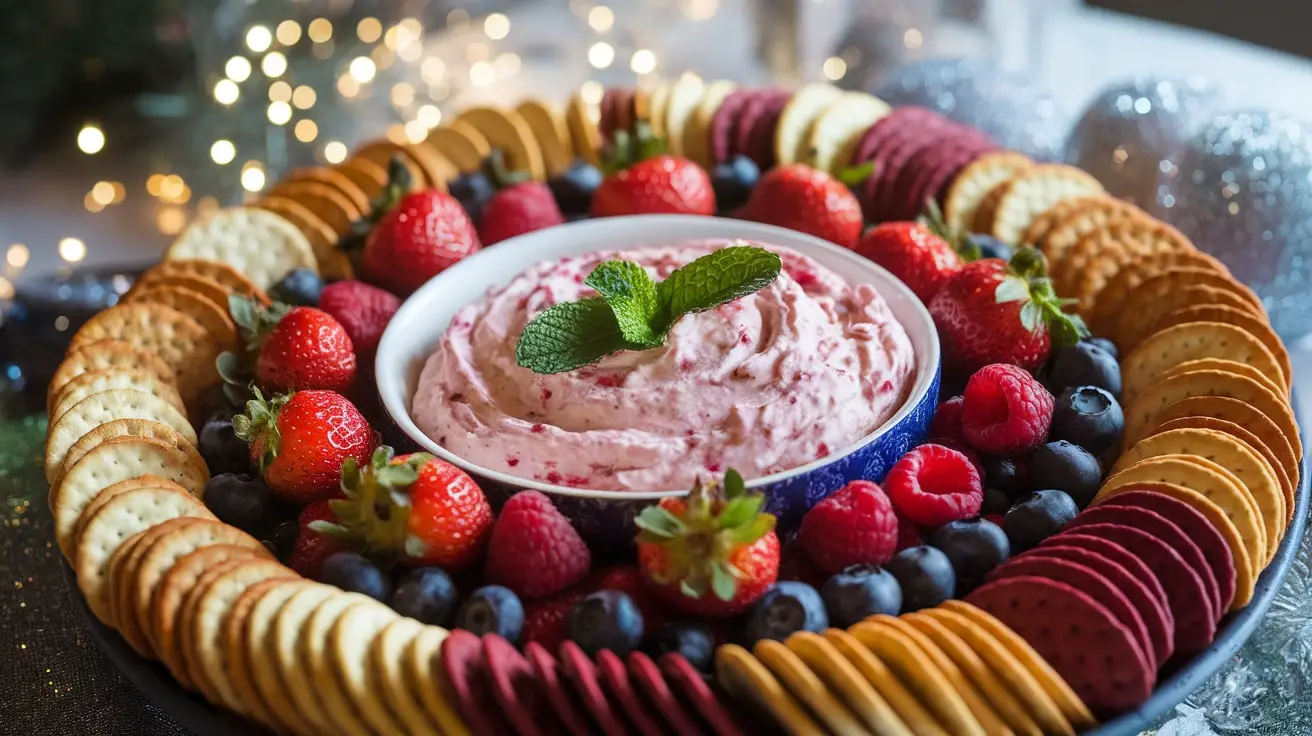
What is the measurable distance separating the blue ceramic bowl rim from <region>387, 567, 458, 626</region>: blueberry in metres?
0.25

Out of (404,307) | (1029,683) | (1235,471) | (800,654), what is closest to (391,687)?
(800,654)

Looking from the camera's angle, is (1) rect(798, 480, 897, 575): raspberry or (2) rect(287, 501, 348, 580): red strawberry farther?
(2) rect(287, 501, 348, 580): red strawberry

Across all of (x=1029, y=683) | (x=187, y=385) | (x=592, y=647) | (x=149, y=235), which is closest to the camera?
(x=1029, y=683)

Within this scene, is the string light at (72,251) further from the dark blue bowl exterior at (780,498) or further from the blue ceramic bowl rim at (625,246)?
the dark blue bowl exterior at (780,498)

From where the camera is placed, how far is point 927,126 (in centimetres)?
357

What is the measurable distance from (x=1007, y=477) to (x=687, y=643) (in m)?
0.80

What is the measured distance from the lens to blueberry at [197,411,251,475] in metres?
2.59

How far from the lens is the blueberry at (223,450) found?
8.51ft

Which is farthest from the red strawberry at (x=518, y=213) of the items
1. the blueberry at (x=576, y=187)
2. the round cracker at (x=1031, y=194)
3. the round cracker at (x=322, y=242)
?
the round cracker at (x=1031, y=194)

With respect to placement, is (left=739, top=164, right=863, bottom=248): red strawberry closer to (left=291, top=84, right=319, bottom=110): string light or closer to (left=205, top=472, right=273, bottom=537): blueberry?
(left=205, top=472, right=273, bottom=537): blueberry

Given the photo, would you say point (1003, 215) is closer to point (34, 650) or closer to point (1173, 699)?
point (1173, 699)

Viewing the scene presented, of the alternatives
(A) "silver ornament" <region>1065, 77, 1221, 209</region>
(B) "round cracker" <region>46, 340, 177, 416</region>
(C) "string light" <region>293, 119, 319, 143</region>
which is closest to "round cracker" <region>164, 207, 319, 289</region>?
(B) "round cracker" <region>46, 340, 177, 416</region>

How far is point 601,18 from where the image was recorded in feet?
20.0

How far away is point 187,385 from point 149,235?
2545mm
